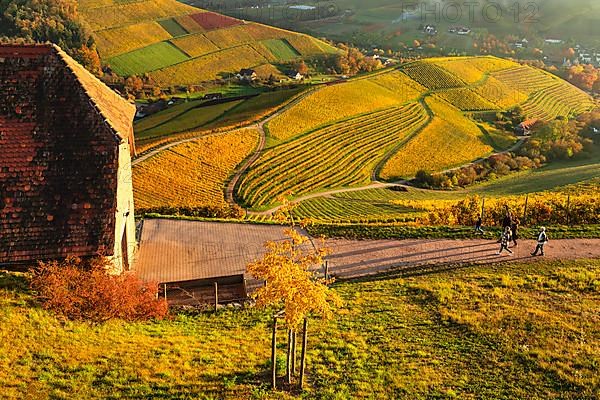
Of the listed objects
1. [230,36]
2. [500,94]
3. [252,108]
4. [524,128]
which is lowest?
[524,128]

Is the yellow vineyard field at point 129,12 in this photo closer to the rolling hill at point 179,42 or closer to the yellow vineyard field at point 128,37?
the rolling hill at point 179,42

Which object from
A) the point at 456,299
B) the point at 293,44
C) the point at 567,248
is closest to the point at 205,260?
the point at 456,299

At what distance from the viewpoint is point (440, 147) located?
7412 centimetres

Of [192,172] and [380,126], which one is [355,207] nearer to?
[192,172]

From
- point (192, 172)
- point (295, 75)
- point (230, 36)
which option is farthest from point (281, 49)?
point (192, 172)

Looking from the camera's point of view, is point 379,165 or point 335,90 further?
point 335,90

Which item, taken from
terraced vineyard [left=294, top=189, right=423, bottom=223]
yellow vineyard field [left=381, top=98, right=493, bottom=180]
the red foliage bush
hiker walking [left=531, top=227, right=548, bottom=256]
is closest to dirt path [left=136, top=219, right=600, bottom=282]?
hiker walking [left=531, top=227, right=548, bottom=256]

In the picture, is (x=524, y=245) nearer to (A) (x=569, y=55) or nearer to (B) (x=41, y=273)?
(B) (x=41, y=273)

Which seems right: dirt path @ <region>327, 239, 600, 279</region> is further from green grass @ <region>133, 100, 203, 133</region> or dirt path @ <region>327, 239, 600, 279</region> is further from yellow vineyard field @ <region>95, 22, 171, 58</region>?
yellow vineyard field @ <region>95, 22, 171, 58</region>

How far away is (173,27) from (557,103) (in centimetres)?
8790

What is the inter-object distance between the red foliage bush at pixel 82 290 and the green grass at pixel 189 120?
5137 cm

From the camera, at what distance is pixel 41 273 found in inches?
612

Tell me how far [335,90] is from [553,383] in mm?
74325

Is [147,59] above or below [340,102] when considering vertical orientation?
above
